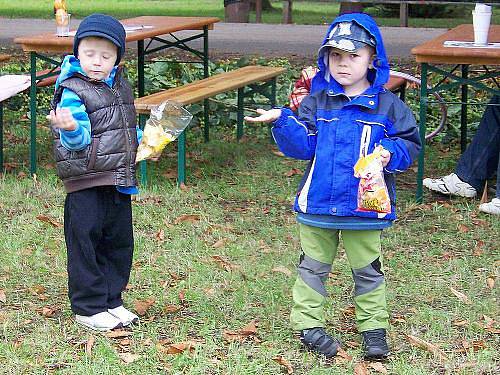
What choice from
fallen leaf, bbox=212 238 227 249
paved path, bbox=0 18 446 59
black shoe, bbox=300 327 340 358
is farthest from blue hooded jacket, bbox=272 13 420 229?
paved path, bbox=0 18 446 59

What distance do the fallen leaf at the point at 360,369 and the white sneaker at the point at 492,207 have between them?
105 inches

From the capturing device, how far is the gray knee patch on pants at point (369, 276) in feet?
13.5

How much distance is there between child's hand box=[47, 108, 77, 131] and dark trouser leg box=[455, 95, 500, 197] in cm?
372

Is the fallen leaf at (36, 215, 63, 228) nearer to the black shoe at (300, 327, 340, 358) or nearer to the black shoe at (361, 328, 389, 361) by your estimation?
the black shoe at (300, 327, 340, 358)

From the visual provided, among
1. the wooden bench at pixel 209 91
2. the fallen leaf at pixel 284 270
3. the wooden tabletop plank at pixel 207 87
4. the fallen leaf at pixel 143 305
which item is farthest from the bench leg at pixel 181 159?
the fallen leaf at pixel 143 305

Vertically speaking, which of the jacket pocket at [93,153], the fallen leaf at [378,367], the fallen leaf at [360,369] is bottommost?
the fallen leaf at [378,367]

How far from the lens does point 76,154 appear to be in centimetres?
416

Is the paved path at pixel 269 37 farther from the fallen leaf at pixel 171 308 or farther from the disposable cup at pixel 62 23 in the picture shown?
the fallen leaf at pixel 171 308

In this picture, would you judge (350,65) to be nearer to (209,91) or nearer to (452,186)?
(452,186)

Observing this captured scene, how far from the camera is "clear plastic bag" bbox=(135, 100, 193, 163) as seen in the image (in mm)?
4379

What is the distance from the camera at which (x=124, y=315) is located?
4.48 meters

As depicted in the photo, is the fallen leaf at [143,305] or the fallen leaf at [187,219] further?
the fallen leaf at [187,219]

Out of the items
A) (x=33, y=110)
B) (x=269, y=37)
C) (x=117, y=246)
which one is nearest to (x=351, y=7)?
(x=269, y=37)

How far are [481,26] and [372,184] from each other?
10.1 feet
